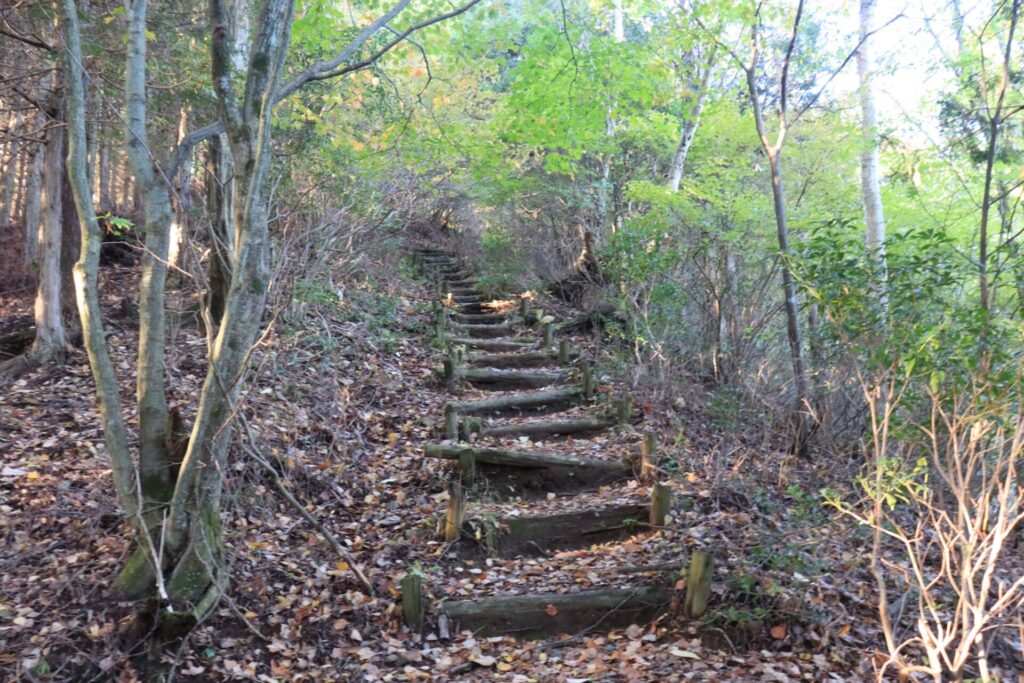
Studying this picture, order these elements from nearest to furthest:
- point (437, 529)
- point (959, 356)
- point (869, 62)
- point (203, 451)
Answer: point (959, 356), point (203, 451), point (437, 529), point (869, 62)

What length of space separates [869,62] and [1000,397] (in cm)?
831

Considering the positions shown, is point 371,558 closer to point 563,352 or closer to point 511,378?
point 511,378

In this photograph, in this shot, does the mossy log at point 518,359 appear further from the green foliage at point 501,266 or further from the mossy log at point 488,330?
the green foliage at point 501,266

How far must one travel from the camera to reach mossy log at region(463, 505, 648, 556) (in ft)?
19.1

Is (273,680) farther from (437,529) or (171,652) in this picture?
(437,529)

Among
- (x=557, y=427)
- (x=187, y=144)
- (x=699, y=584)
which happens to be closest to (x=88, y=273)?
(x=187, y=144)

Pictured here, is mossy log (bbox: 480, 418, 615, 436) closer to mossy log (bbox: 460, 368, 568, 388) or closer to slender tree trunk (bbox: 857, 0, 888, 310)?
mossy log (bbox: 460, 368, 568, 388)

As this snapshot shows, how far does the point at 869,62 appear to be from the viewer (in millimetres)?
10008

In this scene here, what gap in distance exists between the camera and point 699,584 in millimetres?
4555

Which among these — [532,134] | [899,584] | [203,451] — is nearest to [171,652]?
[203,451]

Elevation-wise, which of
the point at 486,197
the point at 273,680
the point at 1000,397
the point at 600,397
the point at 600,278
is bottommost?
the point at 273,680

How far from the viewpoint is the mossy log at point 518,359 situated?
1055cm

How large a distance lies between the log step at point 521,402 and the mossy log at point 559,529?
2.66 meters

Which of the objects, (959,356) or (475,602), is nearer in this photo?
(959,356)
